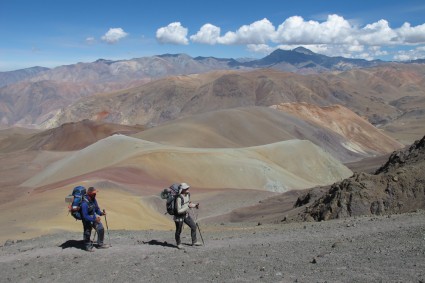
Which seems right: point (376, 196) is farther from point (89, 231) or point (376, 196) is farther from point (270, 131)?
point (270, 131)

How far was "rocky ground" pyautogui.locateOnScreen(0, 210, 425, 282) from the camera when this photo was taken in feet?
30.4

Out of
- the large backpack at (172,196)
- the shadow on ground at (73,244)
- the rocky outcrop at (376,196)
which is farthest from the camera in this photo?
the rocky outcrop at (376,196)

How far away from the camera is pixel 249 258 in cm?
1089

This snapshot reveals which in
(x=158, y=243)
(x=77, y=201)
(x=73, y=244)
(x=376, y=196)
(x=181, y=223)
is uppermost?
(x=77, y=201)

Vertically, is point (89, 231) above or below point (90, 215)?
below

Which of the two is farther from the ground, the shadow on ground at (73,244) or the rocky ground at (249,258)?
the rocky ground at (249,258)

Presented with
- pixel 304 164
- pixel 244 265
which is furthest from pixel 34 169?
pixel 244 265

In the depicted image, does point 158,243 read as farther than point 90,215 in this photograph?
Yes

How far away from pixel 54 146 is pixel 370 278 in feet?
319

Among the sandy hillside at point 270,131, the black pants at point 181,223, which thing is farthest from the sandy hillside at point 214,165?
the black pants at point 181,223

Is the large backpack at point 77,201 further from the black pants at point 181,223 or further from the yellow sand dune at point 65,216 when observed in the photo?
the yellow sand dune at point 65,216

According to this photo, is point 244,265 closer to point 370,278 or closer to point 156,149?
point 370,278

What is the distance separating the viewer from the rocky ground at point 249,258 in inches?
365

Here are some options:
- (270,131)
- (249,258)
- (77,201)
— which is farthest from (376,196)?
(270,131)
